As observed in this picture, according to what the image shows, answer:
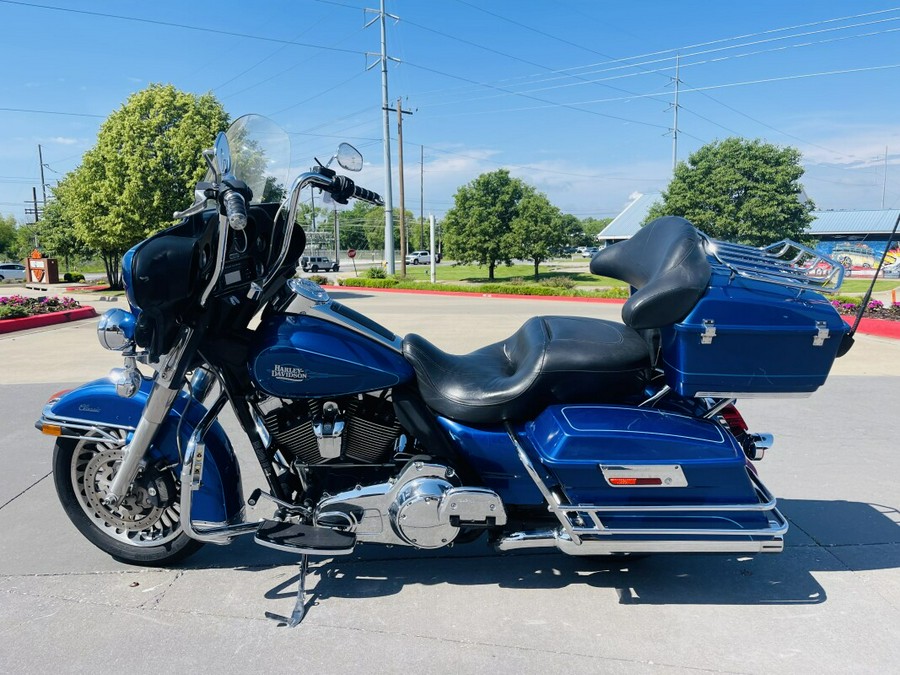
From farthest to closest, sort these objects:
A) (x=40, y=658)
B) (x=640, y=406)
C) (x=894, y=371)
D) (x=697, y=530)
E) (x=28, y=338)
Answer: (x=28, y=338) < (x=894, y=371) < (x=640, y=406) < (x=697, y=530) < (x=40, y=658)

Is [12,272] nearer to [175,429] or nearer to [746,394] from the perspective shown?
[175,429]

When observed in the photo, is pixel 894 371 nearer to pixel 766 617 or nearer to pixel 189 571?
pixel 766 617

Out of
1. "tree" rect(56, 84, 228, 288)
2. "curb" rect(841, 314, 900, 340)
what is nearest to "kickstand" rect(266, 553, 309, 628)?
"curb" rect(841, 314, 900, 340)

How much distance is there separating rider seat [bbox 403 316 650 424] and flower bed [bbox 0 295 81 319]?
11283 millimetres

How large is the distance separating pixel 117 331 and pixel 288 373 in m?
0.76

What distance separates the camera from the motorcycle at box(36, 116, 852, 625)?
8.21ft

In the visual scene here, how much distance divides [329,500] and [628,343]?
144 centimetres

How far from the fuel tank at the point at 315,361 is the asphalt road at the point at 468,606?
985 millimetres

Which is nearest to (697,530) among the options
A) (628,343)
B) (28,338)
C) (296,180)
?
(628,343)

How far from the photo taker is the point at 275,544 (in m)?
2.64

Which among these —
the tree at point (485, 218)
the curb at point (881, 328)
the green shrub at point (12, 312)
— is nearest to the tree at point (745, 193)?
the tree at point (485, 218)

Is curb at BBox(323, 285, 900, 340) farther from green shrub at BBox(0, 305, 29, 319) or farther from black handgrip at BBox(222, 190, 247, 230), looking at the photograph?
green shrub at BBox(0, 305, 29, 319)

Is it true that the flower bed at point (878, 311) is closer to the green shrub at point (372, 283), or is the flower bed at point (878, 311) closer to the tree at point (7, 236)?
the green shrub at point (372, 283)

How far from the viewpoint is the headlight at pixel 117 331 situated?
2.59 meters
